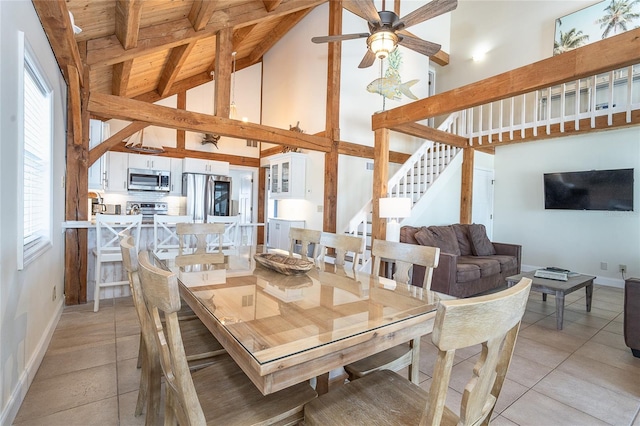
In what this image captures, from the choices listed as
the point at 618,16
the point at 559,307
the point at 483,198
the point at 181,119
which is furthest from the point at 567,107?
the point at 181,119

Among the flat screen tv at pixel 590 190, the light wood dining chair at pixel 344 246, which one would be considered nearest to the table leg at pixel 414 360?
the light wood dining chair at pixel 344 246

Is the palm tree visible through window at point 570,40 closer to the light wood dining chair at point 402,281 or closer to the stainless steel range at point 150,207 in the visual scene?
the light wood dining chair at point 402,281

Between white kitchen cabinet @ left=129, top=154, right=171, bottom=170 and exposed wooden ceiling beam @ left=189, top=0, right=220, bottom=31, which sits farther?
white kitchen cabinet @ left=129, top=154, right=171, bottom=170

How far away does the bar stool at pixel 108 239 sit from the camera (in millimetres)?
3359

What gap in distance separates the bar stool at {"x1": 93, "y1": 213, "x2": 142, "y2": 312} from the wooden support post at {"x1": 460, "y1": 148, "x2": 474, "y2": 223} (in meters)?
5.43

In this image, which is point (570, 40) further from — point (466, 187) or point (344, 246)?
point (344, 246)

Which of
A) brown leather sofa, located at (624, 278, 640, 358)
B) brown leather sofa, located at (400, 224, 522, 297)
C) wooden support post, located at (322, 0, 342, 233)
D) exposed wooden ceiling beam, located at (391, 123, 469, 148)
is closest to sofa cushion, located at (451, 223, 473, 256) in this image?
brown leather sofa, located at (400, 224, 522, 297)

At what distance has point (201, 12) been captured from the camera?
148 inches

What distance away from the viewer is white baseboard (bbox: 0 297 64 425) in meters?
1.60

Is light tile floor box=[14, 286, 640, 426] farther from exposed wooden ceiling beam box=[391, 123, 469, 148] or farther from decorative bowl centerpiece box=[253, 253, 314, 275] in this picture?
exposed wooden ceiling beam box=[391, 123, 469, 148]

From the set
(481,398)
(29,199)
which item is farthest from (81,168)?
(481,398)

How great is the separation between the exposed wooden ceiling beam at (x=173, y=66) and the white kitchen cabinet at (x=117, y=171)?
164 cm

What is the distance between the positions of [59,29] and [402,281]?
3185 mm

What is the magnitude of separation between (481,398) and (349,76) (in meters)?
5.88
